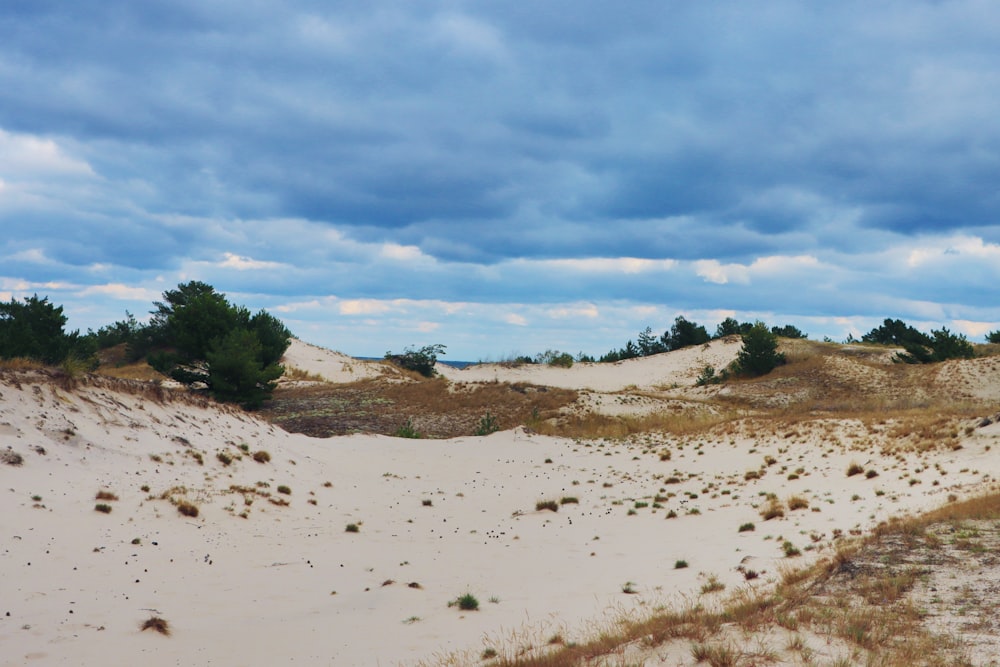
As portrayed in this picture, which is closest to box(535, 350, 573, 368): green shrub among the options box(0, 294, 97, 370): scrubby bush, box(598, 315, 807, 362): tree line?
box(598, 315, 807, 362): tree line

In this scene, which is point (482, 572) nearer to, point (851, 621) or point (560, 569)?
point (560, 569)

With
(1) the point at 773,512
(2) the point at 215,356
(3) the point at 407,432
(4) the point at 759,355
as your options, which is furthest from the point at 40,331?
(4) the point at 759,355

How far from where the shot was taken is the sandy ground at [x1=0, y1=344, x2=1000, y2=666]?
7.52 m

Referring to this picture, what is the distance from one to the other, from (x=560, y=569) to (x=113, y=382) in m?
15.1

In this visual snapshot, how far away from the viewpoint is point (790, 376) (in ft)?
155

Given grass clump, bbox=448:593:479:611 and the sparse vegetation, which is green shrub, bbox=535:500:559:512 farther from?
the sparse vegetation

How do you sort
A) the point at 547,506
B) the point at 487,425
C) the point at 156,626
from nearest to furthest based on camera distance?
1. the point at 156,626
2. the point at 547,506
3. the point at 487,425

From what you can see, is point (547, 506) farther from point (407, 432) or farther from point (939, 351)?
point (939, 351)

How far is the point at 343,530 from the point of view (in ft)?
44.4

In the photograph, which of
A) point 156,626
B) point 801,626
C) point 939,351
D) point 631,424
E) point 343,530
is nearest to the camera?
point 801,626

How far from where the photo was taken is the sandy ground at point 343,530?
7.52 metres

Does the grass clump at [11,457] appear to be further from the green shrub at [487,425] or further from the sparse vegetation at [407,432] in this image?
the green shrub at [487,425]

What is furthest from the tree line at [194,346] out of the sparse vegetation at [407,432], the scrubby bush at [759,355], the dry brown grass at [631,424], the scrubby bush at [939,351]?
the scrubby bush at [939,351]

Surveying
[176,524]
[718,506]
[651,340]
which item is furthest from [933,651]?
[651,340]
